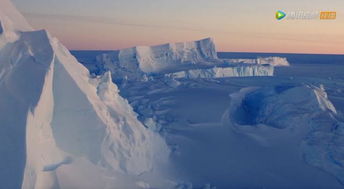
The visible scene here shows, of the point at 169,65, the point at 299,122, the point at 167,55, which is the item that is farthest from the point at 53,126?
the point at 167,55

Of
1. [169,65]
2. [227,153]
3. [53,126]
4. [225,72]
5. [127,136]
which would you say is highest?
[53,126]

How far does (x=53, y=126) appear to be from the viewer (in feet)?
24.3

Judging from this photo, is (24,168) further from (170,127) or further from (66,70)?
(170,127)

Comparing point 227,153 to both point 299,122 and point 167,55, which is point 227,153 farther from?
point 167,55

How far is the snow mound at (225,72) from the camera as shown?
26547 millimetres

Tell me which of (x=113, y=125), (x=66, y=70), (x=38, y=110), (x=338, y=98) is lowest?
(x=338, y=98)

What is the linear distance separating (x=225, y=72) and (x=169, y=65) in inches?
205

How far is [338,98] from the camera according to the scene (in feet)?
56.2

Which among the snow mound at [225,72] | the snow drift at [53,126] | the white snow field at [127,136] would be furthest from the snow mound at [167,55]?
the snow drift at [53,126]

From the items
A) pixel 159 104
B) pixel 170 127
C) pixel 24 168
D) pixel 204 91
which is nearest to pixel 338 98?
pixel 204 91

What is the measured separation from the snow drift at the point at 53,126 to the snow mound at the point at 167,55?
19425mm

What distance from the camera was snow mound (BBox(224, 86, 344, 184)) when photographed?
9195mm

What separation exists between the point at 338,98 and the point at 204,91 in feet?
22.2

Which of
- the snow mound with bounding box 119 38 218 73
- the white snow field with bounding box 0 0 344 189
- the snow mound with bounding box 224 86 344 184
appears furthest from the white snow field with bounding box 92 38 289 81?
the white snow field with bounding box 0 0 344 189
